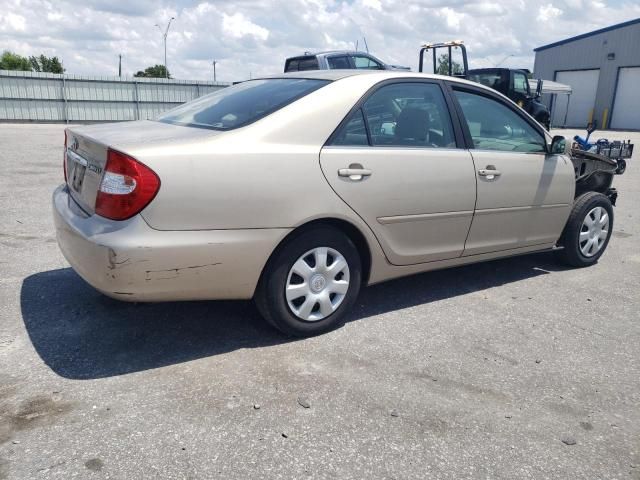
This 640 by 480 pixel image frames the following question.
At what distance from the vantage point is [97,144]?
3.08 meters

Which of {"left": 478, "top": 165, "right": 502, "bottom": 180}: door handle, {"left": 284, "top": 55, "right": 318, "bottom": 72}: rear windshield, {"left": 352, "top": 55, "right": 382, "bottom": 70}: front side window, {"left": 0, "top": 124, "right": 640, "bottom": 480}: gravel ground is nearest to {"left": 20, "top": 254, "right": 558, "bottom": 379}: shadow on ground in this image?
{"left": 0, "top": 124, "right": 640, "bottom": 480}: gravel ground

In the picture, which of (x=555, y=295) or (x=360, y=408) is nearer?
(x=360, y=408)

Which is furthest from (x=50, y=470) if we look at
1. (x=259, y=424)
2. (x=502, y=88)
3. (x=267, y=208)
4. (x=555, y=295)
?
(x=502, y=88)

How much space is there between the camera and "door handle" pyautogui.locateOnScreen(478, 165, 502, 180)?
411 cm

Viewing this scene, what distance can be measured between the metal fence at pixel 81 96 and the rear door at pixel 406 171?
22983mm

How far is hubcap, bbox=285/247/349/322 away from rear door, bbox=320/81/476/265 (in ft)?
1.10

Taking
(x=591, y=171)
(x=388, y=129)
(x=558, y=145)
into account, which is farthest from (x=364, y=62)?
(x=388, y=129)

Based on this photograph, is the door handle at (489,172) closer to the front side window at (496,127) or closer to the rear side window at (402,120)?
the front side window at (496,127)

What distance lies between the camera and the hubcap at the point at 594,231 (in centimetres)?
518

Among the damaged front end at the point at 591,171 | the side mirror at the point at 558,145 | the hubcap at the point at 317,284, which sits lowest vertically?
the hubcap at the point at 317,284

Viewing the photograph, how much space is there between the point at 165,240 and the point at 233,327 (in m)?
0.99

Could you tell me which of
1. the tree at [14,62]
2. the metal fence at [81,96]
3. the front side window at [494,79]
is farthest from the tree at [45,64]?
the front side window at [494,79]

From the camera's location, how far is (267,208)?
10.2 ft

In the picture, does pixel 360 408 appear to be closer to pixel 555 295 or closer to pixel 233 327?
pixel 233 327
